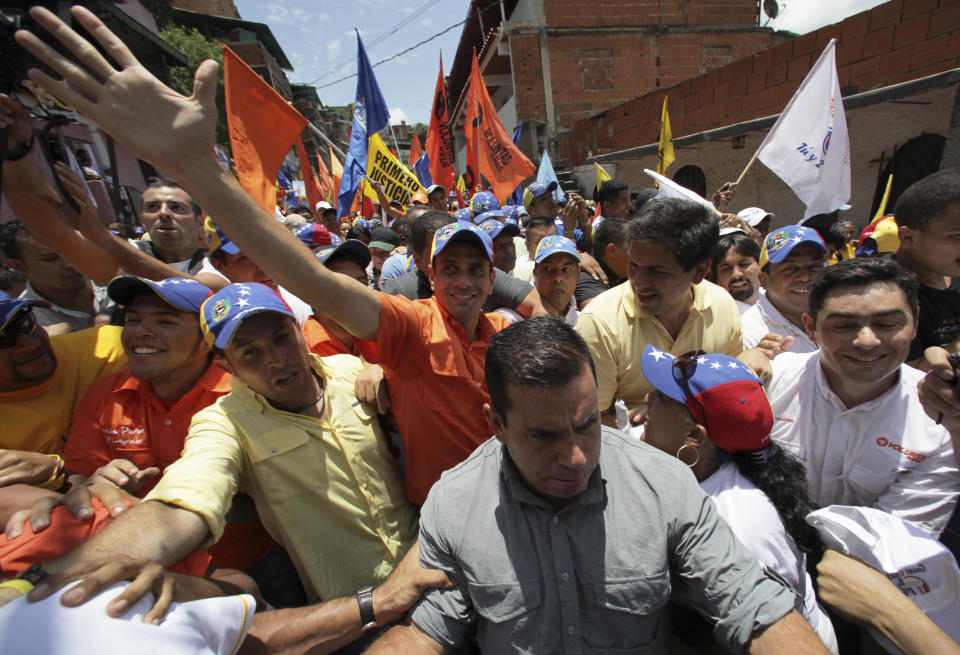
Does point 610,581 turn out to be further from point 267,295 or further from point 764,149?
point 764,149

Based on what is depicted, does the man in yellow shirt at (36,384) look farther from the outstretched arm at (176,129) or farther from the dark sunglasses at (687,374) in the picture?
the dark sunglasses at (687,374)

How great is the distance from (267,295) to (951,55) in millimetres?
9128

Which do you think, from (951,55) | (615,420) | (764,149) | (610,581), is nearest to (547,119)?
(951,55)

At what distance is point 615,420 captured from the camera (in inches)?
89.1

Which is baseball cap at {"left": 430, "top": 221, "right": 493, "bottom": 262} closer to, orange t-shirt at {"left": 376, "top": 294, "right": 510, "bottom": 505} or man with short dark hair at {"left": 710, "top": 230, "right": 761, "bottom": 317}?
orange t-shirt at {"left": 376, "top": 294, "right": 510, "bottom": 505}

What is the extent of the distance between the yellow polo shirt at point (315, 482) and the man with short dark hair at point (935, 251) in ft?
9.92

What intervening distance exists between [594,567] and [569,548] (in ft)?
0.29

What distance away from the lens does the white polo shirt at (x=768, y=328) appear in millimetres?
2629

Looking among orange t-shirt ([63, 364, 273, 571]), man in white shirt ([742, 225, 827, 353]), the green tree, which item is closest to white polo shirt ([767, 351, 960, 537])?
man in white shirt ([742, 225, 827, 353])

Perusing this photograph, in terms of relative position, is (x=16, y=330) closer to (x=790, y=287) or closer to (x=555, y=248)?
(x=555, y=248)

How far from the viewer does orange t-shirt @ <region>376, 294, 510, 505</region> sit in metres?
1.83

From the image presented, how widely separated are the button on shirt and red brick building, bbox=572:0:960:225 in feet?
23.6

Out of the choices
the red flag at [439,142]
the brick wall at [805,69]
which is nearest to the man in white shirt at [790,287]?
the red flag at [439,142]

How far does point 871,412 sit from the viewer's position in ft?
5.82
